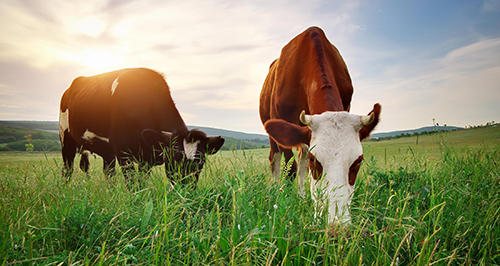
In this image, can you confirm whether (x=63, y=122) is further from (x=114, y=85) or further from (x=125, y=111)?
(x=125, y=111)

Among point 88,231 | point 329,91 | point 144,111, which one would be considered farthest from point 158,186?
point 144,111

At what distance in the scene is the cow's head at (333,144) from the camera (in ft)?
7.91

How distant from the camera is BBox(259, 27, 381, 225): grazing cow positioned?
2461 millimetres

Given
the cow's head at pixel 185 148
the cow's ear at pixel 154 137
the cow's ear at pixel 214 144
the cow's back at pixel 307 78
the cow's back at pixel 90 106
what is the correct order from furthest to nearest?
1. the cow's back at pixel 90 106
2. the cow's ear at pixel 214 144
3. the cow's ear at pixel 154 137
4. the cow's head at pixel 185 148
5. the cow's back at pixel 307 78

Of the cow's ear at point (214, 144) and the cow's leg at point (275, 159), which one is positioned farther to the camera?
the cow's leg at point (275, 159)

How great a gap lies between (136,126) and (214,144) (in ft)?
6.01

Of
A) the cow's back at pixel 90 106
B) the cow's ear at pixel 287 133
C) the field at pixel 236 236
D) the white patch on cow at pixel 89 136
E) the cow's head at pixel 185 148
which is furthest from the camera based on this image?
the white patch on cow at pixel 89 136

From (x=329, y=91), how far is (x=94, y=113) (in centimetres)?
600

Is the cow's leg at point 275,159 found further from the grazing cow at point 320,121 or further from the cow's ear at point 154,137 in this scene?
the cow's ear at point 154,137

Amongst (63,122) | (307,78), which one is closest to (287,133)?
(307,78)

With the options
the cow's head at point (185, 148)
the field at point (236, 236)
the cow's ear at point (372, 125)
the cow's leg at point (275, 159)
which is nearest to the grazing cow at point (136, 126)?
the cow's head at point (185, 148)

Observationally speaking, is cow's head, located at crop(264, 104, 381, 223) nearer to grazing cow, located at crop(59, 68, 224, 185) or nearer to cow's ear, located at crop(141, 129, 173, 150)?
grazing cow, located at crop(59, 68, 224, 185)

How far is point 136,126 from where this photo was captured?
5.82 metres

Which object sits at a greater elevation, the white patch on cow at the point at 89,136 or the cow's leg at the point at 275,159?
the white patch on cow at the point at 89,136
